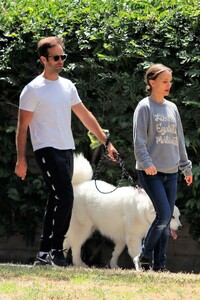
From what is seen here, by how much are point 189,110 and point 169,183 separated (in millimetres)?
1802

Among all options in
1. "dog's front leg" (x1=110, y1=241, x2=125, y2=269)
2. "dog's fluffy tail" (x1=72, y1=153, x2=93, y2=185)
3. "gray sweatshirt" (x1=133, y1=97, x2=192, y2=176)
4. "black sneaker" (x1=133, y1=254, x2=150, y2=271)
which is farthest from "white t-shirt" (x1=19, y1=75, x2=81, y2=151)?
"dog's front leg" (x1=110, y1=241, x2=125, y2=269)

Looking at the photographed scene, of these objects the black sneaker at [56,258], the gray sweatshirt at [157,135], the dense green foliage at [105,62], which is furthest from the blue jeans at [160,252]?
the dense green foliage at [105,62]

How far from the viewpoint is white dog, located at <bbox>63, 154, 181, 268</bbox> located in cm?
831

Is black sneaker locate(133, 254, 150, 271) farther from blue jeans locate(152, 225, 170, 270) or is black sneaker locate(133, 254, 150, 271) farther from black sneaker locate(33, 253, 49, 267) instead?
black sneaker locate(33, 253, 49, 267)

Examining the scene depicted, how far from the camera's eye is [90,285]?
5492 millimetres

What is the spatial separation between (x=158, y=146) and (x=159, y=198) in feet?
1.52

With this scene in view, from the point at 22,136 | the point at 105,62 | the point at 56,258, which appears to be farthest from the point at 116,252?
the point at 22,136

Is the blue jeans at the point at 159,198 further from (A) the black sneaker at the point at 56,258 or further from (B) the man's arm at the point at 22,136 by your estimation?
(B) the man's arm at the point at 22,136

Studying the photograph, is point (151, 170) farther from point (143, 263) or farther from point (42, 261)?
point (42, 261)

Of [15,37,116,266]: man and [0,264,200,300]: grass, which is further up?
[15,37,116,266]: man

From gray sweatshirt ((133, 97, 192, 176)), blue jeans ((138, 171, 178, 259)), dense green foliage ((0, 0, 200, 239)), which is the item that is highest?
dense green foliage ((0, 0, 200, 239))

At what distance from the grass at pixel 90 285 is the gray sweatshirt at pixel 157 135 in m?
1.01

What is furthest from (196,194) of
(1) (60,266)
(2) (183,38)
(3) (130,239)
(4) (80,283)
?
(4) (80,283)

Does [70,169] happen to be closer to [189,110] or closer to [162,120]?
[162,120]
